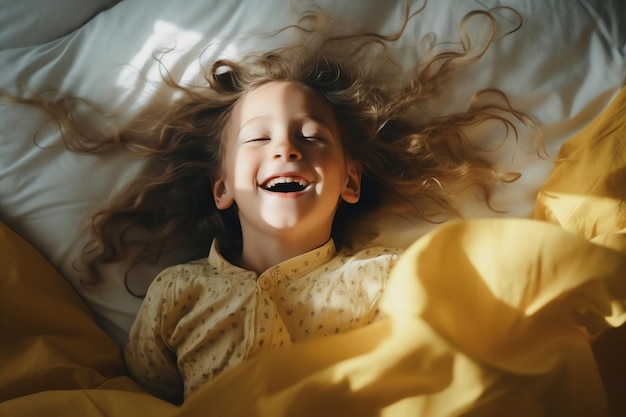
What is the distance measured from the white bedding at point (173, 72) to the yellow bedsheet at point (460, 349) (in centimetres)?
32

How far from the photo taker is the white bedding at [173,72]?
1.18 metres

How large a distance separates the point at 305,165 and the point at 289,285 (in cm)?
19

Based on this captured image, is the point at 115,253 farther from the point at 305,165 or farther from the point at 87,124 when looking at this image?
the point at 305,165

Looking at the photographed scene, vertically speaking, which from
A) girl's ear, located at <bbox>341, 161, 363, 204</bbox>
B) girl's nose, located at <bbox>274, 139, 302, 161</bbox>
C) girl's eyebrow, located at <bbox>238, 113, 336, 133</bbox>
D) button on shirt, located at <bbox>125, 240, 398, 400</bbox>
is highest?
girl's eyebrow, located at <bbox>238, 113, 336, 133</bbox>

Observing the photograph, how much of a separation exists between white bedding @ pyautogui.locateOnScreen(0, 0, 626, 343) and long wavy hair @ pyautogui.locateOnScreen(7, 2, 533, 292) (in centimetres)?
3

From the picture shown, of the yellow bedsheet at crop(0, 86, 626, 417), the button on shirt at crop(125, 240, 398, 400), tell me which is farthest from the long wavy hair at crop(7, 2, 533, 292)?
the yellow bedsheet at crop(0, 86, 626, 417)

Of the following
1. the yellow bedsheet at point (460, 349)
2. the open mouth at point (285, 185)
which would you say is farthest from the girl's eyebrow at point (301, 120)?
the yellow bedsheet at point (460, 349)

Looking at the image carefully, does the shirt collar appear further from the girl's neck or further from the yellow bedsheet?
the yellow bedsheet

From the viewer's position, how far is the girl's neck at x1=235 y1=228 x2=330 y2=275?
43.9 inches

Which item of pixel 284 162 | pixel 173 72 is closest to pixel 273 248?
pixel 284 162

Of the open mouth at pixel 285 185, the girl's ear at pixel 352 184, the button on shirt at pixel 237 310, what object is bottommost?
the button on shirt at pixel 237 310

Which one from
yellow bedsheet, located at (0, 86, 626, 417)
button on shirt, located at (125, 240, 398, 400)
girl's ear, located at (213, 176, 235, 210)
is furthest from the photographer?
girl's ear, located at (213, 176, 235, 210)

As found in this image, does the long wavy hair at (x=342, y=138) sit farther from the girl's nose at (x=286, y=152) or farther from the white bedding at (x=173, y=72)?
the girl's nose at (x=286, y=152)

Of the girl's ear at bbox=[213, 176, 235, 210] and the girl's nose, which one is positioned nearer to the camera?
the girl's nose
